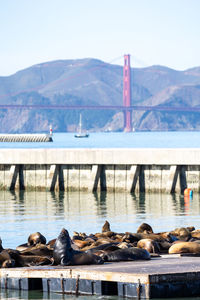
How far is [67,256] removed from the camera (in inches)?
418

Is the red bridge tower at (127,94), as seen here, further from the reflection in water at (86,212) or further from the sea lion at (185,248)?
the sea lion at (185,248)

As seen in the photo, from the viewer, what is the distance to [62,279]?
10.1 metres

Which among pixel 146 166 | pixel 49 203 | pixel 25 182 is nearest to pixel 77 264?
pixel 49 203

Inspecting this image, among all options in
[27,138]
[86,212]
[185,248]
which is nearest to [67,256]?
[185,248]

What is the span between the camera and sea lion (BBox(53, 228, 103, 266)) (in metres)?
10.6

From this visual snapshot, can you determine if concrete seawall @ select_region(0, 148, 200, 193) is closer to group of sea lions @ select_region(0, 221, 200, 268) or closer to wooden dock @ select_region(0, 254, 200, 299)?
group of sea lions @ select_region(0, 221, 200, 268)

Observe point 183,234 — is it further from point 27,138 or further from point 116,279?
point 27,138

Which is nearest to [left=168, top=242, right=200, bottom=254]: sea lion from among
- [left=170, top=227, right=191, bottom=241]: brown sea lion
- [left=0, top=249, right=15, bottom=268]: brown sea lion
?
[left=170, top=227, right=191, bottom=241]: brown sea lion

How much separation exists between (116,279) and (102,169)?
17.7 meters

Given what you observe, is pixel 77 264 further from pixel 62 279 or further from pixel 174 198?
pixel 174 198

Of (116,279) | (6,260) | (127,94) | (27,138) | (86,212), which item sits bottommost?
(116,279)

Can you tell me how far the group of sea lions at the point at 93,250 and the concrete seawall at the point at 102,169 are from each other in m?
12.0

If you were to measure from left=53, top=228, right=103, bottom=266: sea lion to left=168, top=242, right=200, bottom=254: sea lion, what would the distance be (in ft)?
5.84

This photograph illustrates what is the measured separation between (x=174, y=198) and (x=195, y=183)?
3.27 ft
